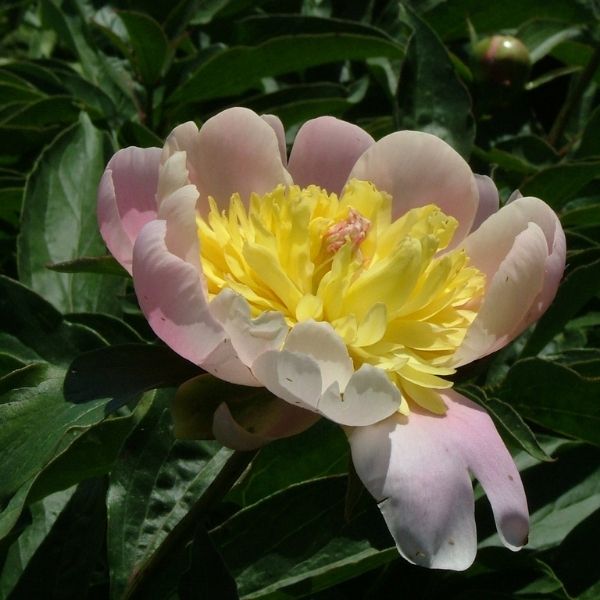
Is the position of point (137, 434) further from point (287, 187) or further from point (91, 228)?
point (91, 228)

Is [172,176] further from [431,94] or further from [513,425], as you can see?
[431,94]

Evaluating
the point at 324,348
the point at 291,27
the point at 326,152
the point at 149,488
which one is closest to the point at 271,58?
the point at 291,27

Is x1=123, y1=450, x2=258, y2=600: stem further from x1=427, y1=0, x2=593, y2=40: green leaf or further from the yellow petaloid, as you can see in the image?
x1=427, y1=0, x2=593, y2=40: green leaf

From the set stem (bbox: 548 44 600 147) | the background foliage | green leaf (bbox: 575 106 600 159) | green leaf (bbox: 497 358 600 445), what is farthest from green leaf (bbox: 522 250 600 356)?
stem (bbox: 548 44 600 147)

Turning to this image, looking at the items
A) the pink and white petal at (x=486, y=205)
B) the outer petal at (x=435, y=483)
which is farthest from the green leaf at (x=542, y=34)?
the outer petal at (x=435, y=483)

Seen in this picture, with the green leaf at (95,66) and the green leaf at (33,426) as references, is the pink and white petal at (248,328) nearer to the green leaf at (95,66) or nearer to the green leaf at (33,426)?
the green leaf at (33,426)
